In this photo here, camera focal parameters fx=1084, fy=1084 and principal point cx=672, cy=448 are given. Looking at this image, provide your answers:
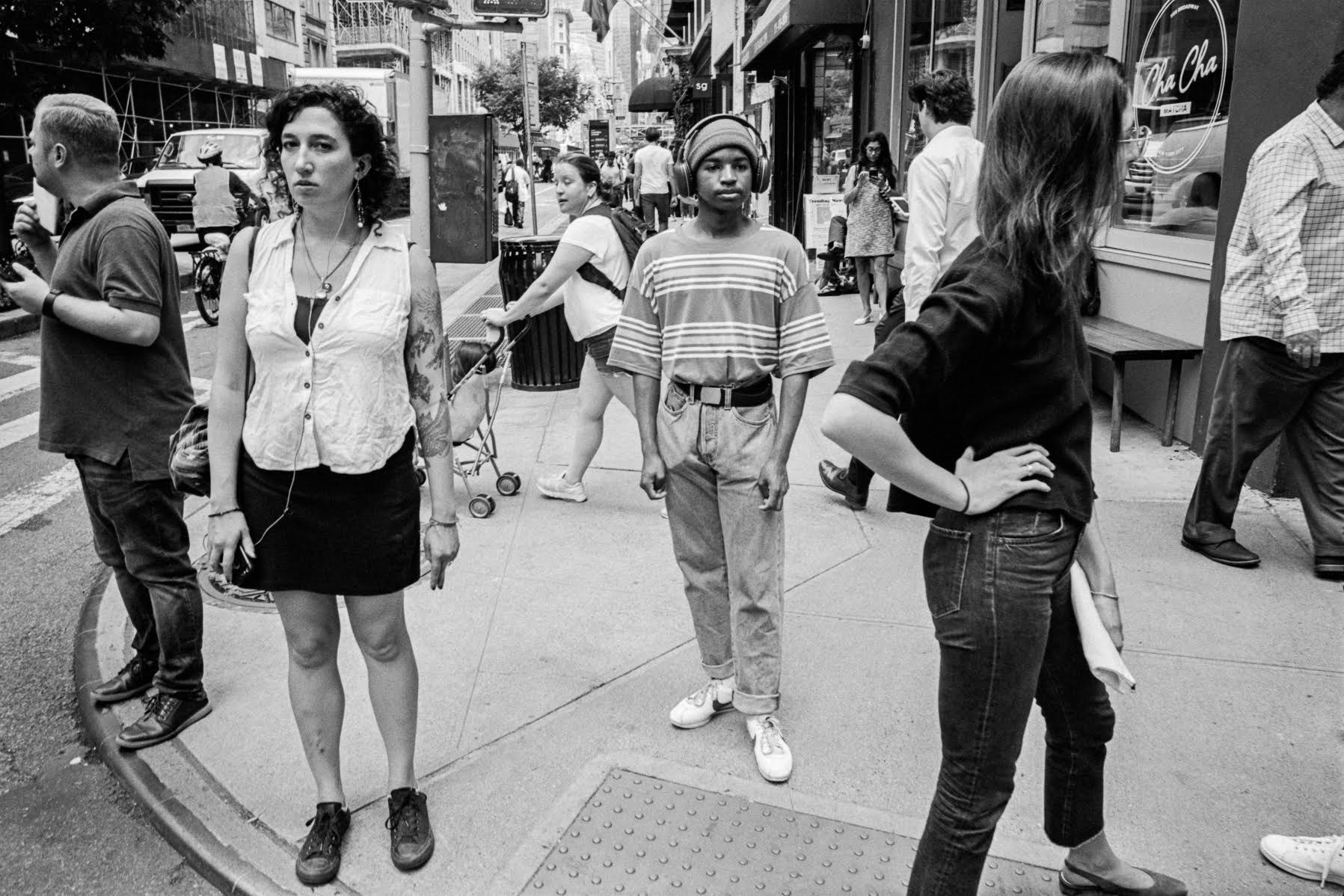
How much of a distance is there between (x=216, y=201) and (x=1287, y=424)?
12.9m

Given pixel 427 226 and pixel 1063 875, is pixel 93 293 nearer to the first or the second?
pixel 427 226

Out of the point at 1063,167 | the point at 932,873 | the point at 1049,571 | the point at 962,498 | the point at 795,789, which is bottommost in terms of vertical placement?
the point at 795,789

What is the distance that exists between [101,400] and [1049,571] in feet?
9.67

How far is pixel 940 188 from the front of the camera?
4.79 meters

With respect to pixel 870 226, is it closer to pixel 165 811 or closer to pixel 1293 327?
pixel 1293 327

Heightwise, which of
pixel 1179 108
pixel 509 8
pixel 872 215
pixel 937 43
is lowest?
pixel 872 215

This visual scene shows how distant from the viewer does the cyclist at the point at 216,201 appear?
13781 millimetres

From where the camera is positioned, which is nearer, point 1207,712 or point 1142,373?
point 1207,712

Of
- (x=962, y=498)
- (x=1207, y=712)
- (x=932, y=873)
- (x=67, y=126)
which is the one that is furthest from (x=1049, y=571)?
(x=67, y=126)

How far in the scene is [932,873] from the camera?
217 centimetres

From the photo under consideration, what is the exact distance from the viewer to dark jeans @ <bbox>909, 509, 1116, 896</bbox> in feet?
6.65

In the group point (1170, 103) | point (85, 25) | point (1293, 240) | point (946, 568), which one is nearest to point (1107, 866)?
point (946, 568)

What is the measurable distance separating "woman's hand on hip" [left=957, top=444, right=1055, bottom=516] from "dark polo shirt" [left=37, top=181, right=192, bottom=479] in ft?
8.62

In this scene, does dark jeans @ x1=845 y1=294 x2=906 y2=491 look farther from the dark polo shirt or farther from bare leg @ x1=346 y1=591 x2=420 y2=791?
the dark polo shirt
